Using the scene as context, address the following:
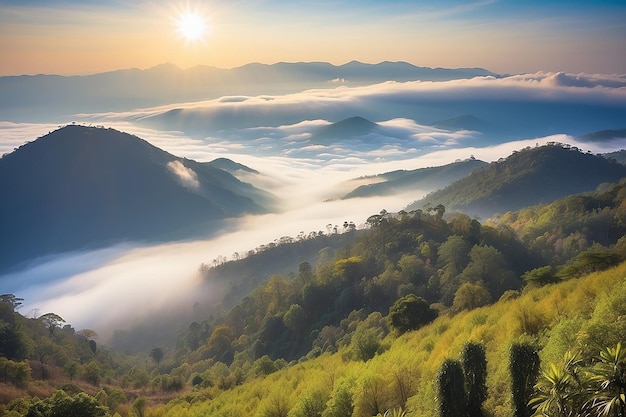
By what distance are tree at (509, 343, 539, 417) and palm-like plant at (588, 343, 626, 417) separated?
9844 mm

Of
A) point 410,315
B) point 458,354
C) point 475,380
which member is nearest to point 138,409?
point 410,315

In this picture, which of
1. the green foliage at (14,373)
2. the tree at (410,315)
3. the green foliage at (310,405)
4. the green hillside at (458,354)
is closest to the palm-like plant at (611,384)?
the green hillside at (458,354)

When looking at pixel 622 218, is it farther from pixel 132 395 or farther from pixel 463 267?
pixel 132 395

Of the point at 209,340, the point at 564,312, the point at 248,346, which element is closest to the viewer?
the point at 564,312

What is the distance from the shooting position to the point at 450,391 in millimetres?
33250

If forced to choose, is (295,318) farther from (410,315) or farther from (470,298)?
(470,298)

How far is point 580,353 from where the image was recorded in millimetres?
25922

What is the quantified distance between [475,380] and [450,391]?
2.64 meters

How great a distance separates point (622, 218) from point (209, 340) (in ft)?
376

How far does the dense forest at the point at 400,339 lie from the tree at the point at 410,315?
0.25m

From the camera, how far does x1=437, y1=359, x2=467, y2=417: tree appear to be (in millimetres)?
33125

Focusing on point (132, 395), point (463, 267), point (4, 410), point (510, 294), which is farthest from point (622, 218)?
point (4, 410)

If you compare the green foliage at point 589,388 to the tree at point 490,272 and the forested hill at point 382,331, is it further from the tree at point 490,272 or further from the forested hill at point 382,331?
the tree at point 490,272

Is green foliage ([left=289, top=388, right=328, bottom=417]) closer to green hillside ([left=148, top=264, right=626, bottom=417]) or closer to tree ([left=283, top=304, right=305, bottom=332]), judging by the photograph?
green hillside ([left=148, top=264, right=626, bottom=417])
